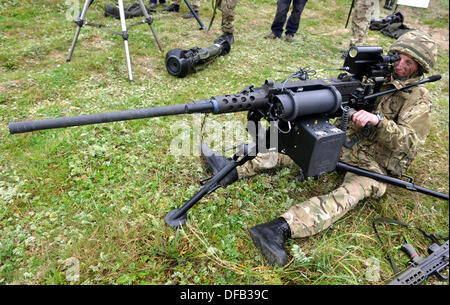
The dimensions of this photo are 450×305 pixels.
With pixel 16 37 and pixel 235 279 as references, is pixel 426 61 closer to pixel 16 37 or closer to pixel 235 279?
pixel 235 279

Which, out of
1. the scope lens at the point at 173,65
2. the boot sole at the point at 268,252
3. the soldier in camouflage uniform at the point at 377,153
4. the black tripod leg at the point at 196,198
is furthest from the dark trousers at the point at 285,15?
the boot sole at the point at 268,252

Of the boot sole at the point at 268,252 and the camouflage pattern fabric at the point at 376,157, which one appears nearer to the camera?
the boot sole at the point at 268,252

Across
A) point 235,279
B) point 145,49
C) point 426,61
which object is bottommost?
point 235,279

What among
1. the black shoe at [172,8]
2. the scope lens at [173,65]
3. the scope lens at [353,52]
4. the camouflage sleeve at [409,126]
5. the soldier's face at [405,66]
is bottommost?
the scope lens at [173,65]

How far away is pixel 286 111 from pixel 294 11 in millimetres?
8303

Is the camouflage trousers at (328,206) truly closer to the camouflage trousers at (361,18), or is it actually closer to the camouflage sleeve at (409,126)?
the camouflage sleeve at (409,126)

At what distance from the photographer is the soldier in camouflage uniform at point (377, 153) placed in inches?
123

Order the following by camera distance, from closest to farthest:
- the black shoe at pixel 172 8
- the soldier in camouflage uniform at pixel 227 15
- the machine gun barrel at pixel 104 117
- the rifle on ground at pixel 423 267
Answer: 1. the machine gun barrel at pixel 104 117
2. the rifle on ground at pixel 423 267
3. the soldier in camouflage uniform at pixel 227 15
4. the black shoe at pixel 172 8

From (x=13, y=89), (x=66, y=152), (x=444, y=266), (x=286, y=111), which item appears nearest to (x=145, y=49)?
(x=13, y=89)

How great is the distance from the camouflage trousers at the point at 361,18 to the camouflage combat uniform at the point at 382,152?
574cm

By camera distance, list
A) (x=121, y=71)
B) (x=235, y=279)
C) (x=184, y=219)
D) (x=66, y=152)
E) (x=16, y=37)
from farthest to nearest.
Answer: (x=16, y=37), (x=121, y=71), (x=66, y=152), (x=184, y=219), (x=235, y=279)

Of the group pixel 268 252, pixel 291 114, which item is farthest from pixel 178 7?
pixel 268 252

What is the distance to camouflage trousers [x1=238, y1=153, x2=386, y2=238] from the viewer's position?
10.5 ft

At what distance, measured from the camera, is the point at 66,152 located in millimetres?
4000
